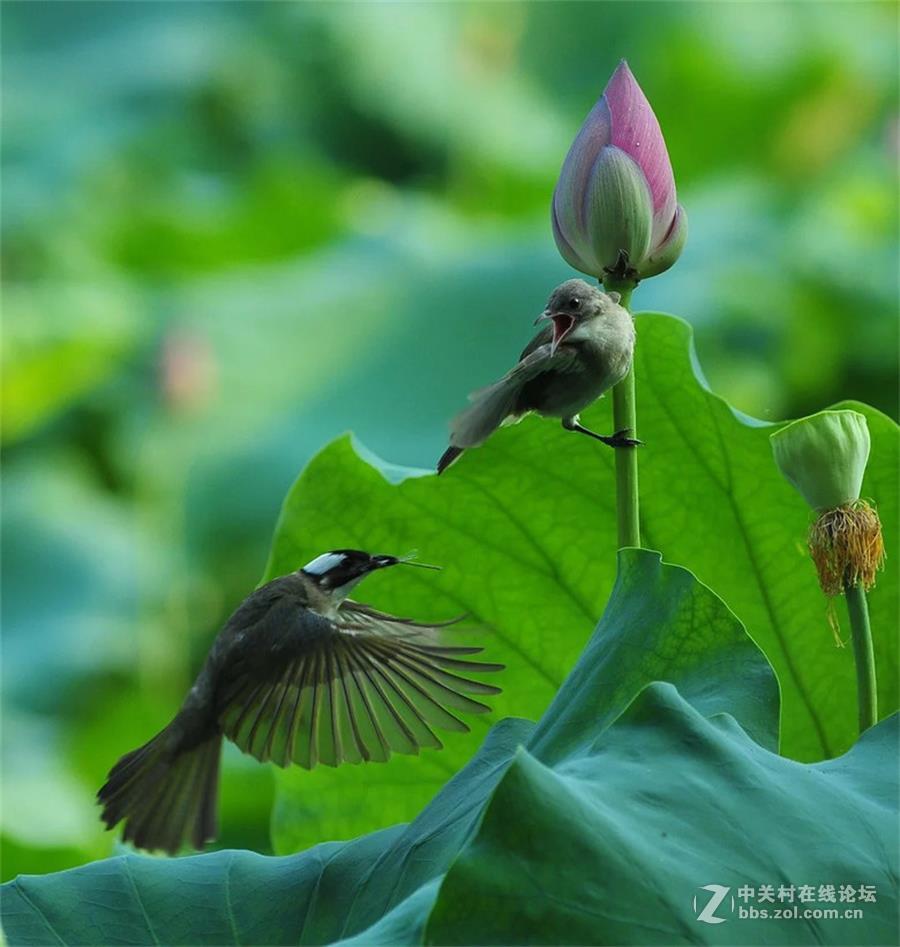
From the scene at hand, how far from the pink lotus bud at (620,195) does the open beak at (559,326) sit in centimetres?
4

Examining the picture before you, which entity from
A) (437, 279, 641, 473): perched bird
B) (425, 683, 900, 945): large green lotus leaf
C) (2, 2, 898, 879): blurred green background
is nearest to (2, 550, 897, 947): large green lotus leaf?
(425, 683, 900, 945): large green lotus leaf

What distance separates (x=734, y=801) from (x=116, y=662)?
2.39 metres

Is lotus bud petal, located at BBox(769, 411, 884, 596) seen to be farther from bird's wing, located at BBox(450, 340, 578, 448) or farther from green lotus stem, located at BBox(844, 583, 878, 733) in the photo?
bird's wing, located at BBox(450, 340, 578, 448)

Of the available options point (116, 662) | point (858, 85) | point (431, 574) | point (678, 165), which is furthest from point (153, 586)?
point (858, 85)

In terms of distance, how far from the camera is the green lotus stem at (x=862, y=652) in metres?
0.96

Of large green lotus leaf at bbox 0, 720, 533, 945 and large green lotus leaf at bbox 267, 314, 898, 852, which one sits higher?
large green lotus leaf at bbox 267, 314, 898, 852

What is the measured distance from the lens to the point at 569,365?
36.0 inches

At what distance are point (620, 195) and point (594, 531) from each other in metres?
0.39

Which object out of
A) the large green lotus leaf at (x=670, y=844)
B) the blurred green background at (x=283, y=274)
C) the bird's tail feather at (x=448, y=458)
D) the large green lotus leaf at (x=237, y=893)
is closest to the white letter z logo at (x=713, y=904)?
the large green lotus leaf at (x=670, y=844)

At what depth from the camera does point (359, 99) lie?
207 inches

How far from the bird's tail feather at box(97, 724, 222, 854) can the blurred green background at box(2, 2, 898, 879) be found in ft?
2.56

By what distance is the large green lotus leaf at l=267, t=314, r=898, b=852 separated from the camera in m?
1.20

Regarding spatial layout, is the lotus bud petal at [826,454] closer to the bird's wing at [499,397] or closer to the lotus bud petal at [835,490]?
the lotus bud petal at [835,490]

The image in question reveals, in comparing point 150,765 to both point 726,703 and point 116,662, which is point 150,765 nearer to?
point 726,703
